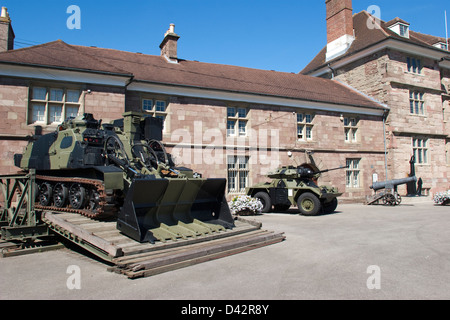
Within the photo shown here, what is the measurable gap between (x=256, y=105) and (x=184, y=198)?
1100 centimetres

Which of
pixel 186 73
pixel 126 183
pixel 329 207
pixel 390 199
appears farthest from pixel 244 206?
pixel 390 199

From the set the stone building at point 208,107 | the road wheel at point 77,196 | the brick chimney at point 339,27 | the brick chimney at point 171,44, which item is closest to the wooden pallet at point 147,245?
the road wheel at point 77,196

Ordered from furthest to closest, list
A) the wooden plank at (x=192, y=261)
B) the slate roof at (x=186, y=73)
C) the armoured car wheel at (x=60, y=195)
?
the slate roof at (x=186, y=73), the armoured car wheel at (x=60, y=195), the wooden plank at (x=192, y=261)

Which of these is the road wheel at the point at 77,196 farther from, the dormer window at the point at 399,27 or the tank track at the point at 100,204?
the dormer window at the point at 399,27

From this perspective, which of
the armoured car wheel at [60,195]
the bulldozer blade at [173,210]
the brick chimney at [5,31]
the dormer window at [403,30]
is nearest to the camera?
the bulldozer blade at [173,210]

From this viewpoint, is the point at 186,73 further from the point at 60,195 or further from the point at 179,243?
the point at 179,243

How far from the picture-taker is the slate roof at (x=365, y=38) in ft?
73.9

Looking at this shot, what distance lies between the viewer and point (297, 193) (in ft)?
45.7

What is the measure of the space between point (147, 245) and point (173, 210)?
66.1 inches

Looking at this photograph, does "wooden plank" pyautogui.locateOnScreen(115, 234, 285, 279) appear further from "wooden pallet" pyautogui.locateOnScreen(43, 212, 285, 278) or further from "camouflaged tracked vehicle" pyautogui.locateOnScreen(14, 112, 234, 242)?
"camouflaged tracked vehicle" pyautogui.locateOnScreen(14, 112, 234, 242)

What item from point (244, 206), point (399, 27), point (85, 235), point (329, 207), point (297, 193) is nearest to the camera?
point (85, 235)

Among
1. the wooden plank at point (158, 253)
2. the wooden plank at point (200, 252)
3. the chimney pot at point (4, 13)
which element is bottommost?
the wooden plank at point (200, 252)

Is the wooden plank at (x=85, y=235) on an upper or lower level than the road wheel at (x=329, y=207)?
upper

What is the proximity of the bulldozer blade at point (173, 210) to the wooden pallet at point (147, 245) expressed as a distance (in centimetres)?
23
